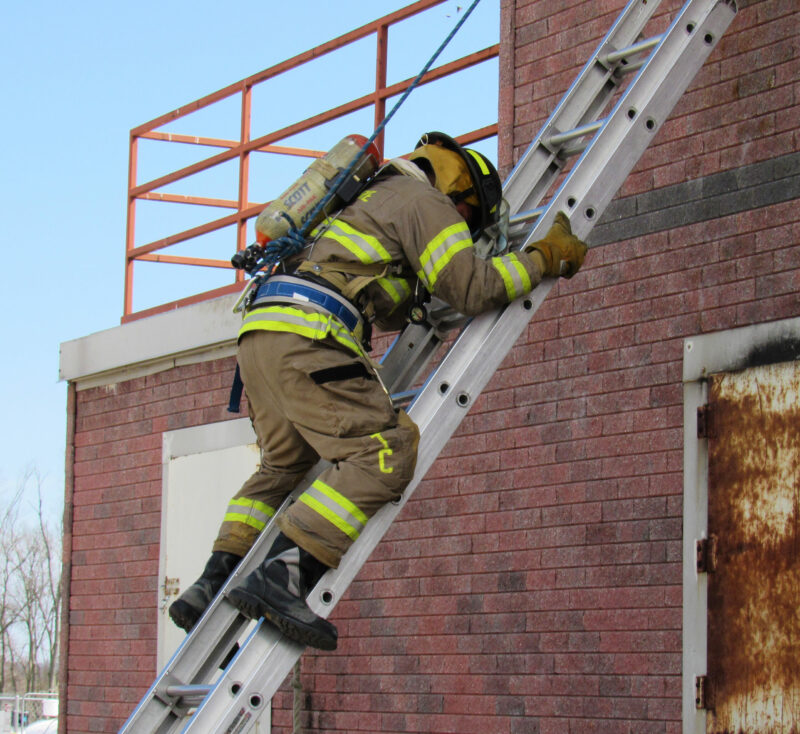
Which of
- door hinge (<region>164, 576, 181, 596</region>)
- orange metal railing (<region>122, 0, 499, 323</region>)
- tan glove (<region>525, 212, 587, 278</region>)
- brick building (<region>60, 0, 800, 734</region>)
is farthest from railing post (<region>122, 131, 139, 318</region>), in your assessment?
tan glove (<region>525, 212, 587, 278</region>)

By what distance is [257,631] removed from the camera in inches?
155

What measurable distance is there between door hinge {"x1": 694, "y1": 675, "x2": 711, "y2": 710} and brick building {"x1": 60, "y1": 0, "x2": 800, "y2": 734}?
0.03 meters

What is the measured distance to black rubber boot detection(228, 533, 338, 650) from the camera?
12.8 ft

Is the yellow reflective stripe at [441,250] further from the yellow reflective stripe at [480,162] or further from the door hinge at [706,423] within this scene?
Result: the door hinge at [706,423]

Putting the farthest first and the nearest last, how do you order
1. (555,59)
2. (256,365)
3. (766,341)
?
(555,59)
(766,341)
(256,365)

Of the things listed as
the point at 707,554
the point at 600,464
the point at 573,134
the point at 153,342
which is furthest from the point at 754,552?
the point at 153,342

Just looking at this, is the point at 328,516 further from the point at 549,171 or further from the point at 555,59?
the point at 555,59

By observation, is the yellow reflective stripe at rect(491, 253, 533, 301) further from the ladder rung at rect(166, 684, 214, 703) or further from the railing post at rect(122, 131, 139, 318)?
the railing post at rect(122, 131, 139, 318)

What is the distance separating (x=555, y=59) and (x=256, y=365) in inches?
128

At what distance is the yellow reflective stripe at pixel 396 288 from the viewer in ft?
14.7

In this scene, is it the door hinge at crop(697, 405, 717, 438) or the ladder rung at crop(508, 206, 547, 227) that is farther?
the door hinge at crop(697, 405, 717, 438)

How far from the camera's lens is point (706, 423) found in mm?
5840

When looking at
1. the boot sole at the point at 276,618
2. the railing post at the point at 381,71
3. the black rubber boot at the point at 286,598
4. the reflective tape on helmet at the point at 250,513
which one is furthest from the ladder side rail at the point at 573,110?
the railing post at the point at 381,71

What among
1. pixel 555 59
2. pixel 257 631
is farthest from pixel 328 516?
pixel 555 59
